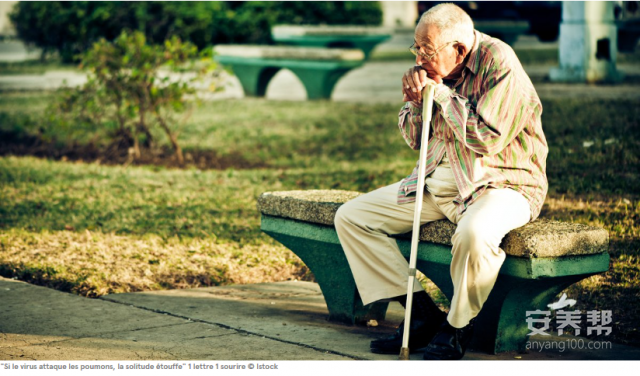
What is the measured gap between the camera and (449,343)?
11.7 feet

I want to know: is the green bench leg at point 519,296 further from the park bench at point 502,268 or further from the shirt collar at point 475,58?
the shirt collar at point 475,58

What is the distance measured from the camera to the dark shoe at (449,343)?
3.55 metres

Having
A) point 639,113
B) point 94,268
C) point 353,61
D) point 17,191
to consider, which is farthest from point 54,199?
point 353,61

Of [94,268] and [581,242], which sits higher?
[581,242]

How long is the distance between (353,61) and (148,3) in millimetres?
10412

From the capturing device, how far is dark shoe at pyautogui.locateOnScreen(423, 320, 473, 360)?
140 inches

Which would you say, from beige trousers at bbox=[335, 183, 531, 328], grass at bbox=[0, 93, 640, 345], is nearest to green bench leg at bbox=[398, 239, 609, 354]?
beige trousers at bbox=[335, 183, 531, 328]

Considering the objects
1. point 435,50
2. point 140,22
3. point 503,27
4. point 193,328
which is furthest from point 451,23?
point 140,22

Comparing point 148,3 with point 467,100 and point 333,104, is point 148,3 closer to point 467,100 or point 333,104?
point 333,104

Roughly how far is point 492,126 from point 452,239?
1.63ft

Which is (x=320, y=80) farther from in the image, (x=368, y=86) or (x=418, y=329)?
(x=418, y=329)

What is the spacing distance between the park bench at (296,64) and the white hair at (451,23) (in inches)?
415

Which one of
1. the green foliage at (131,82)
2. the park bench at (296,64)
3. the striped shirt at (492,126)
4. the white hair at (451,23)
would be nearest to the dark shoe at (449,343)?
the striped shirt at (492,126)

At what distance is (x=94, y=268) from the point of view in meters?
5.50
